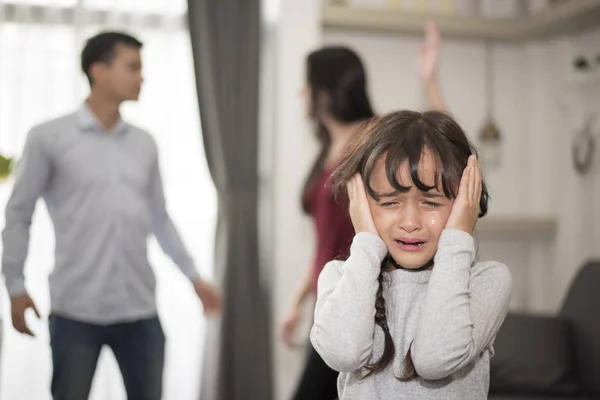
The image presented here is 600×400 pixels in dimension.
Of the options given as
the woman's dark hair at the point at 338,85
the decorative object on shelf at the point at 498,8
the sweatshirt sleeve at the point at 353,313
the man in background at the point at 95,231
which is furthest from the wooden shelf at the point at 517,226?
the sweatshirt sleeve at the point at 353,313

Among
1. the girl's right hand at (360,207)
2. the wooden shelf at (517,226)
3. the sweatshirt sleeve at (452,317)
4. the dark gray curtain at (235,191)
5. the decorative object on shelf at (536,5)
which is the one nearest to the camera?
Result: the sweatshirt sleeve at (452,317)

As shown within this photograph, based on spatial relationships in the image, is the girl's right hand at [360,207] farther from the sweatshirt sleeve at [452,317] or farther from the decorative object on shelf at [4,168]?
the decorative object on shelf at [4,168]

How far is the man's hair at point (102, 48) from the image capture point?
238 centimetres

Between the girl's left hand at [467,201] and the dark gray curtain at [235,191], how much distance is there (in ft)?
7.44

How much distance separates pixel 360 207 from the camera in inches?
51.2

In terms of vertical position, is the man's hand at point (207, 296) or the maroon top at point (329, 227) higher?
the maroon top at point (329, 227)

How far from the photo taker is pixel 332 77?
2434 millimetres

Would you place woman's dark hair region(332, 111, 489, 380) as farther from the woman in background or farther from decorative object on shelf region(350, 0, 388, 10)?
decorative object on shelf region(350, 0, 388, 10)

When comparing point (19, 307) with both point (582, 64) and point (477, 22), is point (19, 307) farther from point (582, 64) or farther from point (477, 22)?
point (582, 64)

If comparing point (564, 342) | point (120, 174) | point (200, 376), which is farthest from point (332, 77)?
point (200, 376)

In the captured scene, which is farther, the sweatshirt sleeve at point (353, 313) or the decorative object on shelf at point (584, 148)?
Answer: the decorative object on shelf at point (584, 148)

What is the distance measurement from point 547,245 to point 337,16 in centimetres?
167

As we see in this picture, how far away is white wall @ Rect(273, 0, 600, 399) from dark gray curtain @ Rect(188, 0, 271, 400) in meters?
0.12

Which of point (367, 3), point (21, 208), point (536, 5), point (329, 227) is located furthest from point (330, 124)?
point (536, 5)
